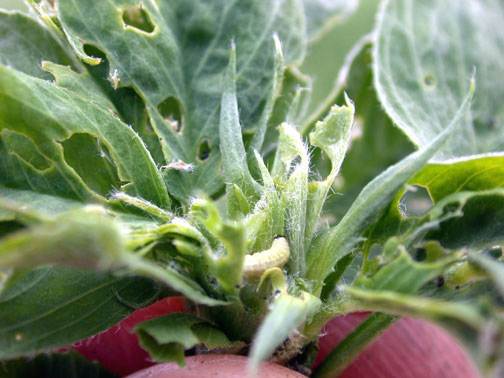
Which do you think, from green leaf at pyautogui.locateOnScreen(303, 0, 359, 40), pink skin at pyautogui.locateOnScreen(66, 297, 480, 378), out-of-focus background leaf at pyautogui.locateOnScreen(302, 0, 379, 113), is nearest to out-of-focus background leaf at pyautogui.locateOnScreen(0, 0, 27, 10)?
out-of-focus background leaf at pyautogui.locateOnScreen(302, 0, 379, 113)

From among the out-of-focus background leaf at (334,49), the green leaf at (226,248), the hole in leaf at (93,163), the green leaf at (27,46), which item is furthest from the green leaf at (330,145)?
the out-of-focus background leaf at (334,49)

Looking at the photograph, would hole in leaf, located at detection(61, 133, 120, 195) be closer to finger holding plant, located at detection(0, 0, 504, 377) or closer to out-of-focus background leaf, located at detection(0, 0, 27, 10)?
finger holding plant, located at detection(0, 0, 504, 377)

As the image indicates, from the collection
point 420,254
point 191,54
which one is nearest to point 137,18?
point 191,54

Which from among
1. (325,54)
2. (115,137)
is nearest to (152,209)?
(115,137)

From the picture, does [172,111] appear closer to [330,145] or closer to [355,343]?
[330,145]

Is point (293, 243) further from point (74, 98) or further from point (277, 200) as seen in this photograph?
point (74, 98)

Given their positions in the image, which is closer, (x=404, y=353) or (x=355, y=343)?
(x=355, y=343)
